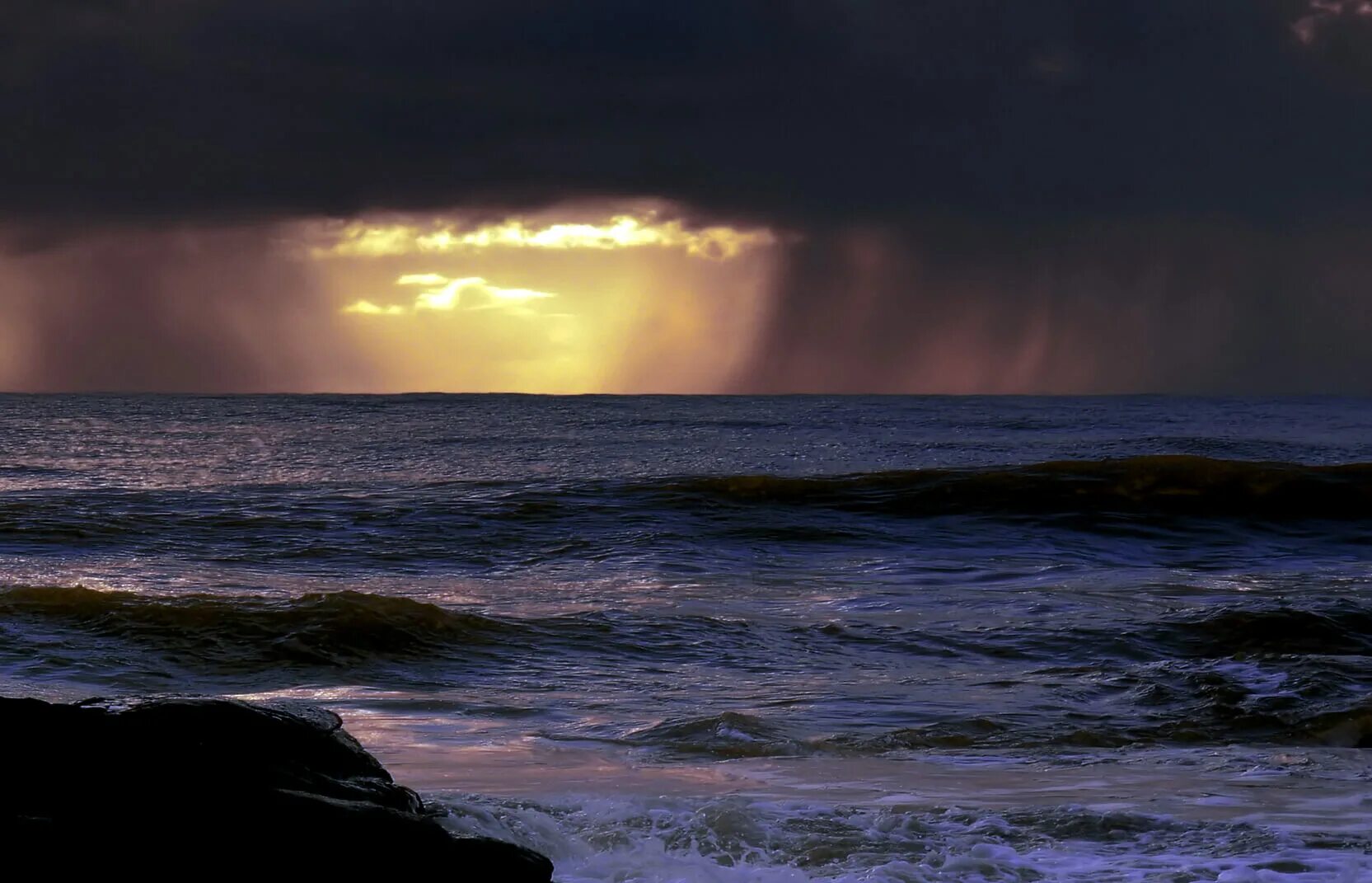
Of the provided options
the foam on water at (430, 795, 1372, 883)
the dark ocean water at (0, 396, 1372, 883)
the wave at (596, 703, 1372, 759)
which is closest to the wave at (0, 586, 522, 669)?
the dark ocean water at (0, 396, 1372, 883)

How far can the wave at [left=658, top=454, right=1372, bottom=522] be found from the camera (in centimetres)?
1908

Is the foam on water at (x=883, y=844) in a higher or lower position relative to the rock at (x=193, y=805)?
lower

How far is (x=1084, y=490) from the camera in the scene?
20016 mm

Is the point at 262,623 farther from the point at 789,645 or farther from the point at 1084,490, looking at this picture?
the point at 1084,490

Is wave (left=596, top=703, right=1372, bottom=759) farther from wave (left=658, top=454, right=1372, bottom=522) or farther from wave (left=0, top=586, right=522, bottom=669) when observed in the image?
wave (left=658, top=454, right=1372, bottom=522)

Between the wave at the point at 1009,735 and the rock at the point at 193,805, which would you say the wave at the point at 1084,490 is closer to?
the wave at the point at 1009,735

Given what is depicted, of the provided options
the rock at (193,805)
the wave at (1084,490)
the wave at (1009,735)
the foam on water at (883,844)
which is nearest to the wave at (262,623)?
the wave at (1009,735)

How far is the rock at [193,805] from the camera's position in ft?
11.9

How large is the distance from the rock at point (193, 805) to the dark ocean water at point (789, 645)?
657 millimetres

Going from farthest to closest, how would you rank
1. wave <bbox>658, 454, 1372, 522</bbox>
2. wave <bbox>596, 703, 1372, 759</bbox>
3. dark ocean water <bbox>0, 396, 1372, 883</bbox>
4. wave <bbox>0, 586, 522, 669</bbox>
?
1. wave <bbox>658, 454, 1372, 522</bbox>
2. wave <bbox>0, 586, 522, 669</bbox>
3. wave <bbox>596, 703, 1372, 759</bbox>
4. dark ocean water <bbox>0, 396, 1372, 883</bbox>

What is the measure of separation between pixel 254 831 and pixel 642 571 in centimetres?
962

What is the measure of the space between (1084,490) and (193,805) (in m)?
18.0


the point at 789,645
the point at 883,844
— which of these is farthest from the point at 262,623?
the point at 883,844

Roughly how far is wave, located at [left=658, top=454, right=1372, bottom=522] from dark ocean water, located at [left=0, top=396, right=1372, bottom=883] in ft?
0.28
